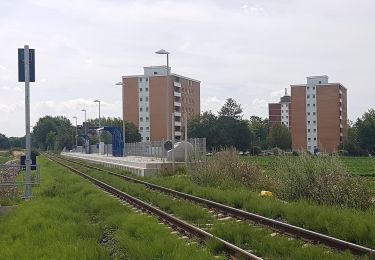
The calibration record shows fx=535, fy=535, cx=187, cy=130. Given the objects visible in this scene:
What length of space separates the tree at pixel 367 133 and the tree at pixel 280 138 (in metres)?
28.1

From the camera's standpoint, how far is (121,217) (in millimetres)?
15359

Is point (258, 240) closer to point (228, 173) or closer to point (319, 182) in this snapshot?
point (319, 182)

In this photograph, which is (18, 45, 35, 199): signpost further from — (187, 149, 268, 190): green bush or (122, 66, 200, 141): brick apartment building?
(122, 66, 200, 141): brick apartment building

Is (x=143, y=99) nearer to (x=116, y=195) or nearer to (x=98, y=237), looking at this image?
(x=116, y=195)

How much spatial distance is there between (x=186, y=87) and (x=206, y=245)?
146 metres

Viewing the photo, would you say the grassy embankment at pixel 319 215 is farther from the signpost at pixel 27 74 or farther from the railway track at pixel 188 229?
the signpost at pixel 27 74

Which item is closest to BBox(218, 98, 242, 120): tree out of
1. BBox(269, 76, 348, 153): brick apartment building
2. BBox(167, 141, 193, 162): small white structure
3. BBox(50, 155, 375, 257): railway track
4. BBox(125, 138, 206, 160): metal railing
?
BBox(269, 76, 348, 153): brick apartment building

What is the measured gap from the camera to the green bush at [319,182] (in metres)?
15.2

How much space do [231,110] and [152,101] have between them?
28620 millimetres

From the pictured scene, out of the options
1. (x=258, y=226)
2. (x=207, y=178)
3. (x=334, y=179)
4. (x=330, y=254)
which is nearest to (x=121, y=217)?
(x=258, y=226)

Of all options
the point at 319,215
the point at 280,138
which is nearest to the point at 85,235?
the point at 319,215

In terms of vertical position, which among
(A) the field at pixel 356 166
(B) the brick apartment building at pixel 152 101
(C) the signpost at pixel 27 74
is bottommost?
(A) the field at pixel 356 166

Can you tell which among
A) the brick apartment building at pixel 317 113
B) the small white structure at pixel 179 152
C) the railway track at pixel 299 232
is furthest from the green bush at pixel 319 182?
the brick apartment building at pixel 317 113

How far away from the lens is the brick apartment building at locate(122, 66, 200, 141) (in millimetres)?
145000
